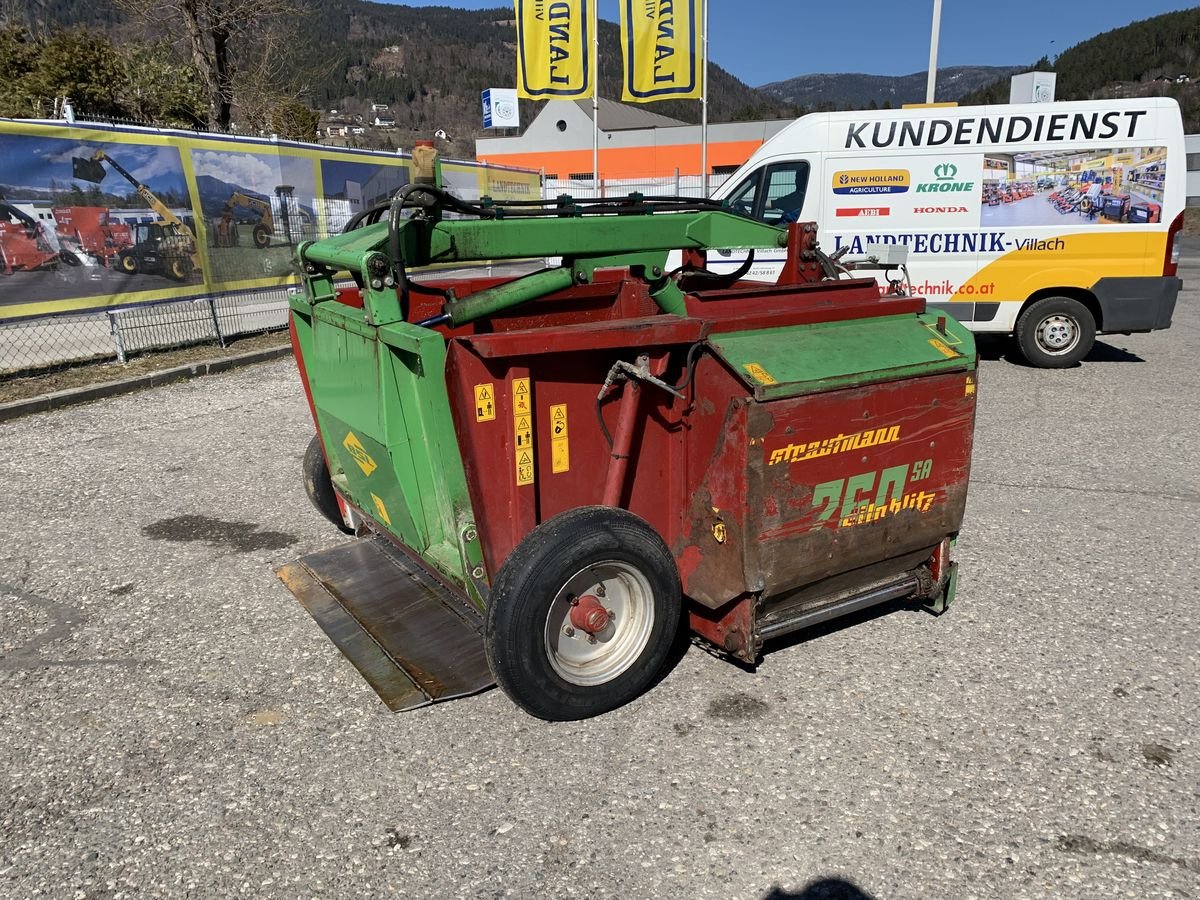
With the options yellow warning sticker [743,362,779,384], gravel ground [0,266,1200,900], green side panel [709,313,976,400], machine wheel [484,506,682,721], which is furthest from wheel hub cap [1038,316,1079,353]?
machine wheel [484,506,682,721]

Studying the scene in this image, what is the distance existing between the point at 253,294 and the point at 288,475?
19.5 ft

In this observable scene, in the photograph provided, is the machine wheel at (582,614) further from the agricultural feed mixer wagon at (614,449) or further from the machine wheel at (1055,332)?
the machine wheel at (1055,332)

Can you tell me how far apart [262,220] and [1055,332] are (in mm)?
9742

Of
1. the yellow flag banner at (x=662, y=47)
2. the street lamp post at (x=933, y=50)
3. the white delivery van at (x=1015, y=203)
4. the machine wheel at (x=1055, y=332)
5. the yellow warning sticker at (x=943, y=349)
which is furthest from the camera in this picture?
the yellow flag banner at (x=662, y=47)

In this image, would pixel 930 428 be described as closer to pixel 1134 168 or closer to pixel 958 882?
pixel 958 882

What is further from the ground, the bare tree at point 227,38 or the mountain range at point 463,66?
the mountain range at point 463,66

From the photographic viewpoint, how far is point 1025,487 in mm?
5621

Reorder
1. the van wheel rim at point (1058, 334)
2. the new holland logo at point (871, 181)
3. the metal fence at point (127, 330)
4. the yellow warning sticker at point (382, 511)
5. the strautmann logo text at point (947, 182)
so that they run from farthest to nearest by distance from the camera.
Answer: the metal fence at point (127, 330) → the van wheel rim at point (1058, 334) → the new holland logo at point (871, 181) → the strautmann logo text at point (947, 182) → the yellow warning sticker at point (382, 511)

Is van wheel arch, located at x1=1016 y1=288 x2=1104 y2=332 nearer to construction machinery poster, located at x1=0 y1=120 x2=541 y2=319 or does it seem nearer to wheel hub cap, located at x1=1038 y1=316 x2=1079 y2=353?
wheel hub cap, located at x1=1038 y1=316 x2=1079 y2=353

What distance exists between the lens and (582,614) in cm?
304

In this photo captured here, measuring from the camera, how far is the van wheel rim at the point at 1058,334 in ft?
29.3

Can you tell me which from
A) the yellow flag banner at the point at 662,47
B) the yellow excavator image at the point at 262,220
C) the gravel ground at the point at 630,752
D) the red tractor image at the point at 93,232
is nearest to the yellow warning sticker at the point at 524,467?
the gravel ground at the point at 630,752

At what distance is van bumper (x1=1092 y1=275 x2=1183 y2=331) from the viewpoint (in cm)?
847

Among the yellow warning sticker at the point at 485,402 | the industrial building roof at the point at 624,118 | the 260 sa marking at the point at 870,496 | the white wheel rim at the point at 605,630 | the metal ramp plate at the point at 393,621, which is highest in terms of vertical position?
the industrial building roof at the point at 624,118
